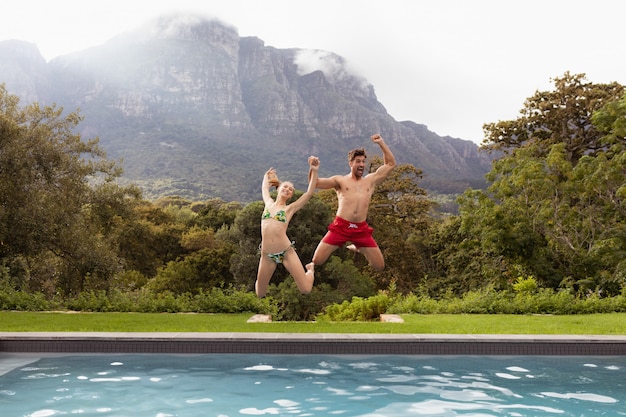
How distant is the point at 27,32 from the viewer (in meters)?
122

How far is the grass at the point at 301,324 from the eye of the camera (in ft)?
34.1

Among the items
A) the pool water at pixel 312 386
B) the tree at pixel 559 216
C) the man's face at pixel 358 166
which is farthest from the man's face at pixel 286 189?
the tree at pixel 559 216

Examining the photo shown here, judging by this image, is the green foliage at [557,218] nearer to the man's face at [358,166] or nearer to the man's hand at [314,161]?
the man's face at [358,166]

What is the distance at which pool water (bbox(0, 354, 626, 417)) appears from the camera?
694 cm

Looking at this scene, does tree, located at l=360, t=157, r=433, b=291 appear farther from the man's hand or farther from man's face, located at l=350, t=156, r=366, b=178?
the man's hand

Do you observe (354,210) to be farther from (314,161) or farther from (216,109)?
(216,109)

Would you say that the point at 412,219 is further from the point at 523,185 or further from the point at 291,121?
the point at 291,121

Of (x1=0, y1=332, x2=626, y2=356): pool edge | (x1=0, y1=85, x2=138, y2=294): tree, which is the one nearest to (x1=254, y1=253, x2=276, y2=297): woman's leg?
(x1=0, y1=332, x2=626, y2=356): pool edge

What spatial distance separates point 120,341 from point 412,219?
22266mm

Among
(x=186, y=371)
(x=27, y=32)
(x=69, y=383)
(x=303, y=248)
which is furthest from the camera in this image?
(x=27, y=32)

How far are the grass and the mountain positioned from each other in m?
46.1

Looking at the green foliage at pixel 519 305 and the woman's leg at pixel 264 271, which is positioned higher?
the woman's leg at pixel 264 271

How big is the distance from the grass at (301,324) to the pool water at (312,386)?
1310 mm

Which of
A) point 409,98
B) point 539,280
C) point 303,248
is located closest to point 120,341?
point 303,248
